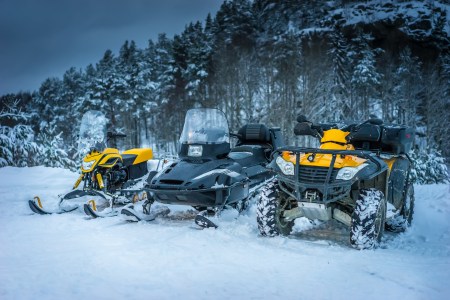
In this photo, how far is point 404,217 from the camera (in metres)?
6.20

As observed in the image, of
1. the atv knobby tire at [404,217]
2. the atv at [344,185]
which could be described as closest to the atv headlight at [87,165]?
the atv at [344,185]

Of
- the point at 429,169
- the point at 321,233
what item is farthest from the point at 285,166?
the point at 429,169

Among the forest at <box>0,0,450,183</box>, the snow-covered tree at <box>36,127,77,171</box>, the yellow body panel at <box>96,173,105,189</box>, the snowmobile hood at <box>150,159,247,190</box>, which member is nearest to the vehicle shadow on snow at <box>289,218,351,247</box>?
the snowmobile hood at <box>150,159,247,190</box>

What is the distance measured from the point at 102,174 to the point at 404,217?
510 centimetres

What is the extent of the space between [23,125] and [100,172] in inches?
364

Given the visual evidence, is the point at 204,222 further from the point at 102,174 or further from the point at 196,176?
the point at 102,174

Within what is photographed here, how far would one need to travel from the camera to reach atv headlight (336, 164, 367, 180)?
4.78 metres

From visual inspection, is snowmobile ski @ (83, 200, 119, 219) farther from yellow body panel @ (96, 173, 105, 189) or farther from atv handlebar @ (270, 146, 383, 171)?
atv handlebar @ (270, 146, 383, 171)

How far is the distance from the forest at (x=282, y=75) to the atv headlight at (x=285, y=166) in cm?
2128

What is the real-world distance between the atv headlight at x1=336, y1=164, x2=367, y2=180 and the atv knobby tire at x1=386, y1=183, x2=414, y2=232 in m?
1.57

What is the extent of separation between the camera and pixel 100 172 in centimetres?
778

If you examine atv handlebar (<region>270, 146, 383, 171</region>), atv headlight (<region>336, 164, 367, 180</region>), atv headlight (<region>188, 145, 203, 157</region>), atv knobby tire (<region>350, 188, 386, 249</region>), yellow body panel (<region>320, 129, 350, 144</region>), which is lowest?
atv knobby tire (<region>350, 188, 386, 249</region>)

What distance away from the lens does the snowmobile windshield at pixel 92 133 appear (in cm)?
821

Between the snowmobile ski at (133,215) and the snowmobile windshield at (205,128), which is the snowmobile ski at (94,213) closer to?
the snowmobile ski at (133,215)
